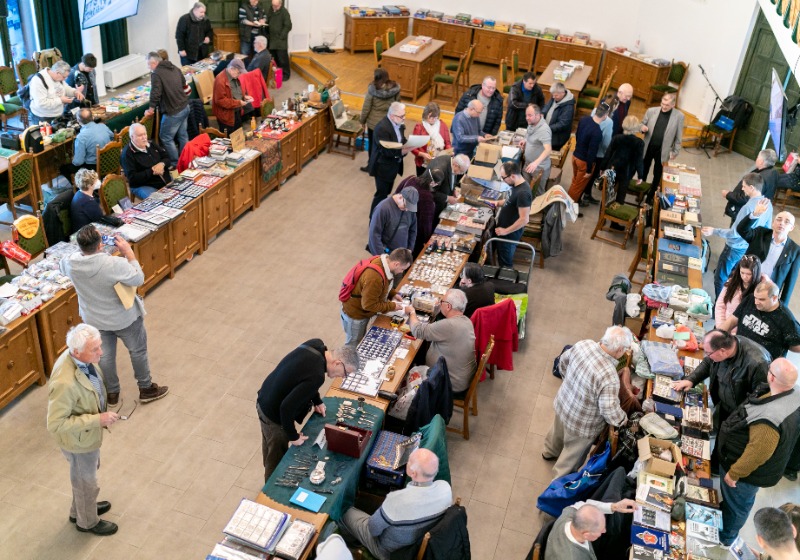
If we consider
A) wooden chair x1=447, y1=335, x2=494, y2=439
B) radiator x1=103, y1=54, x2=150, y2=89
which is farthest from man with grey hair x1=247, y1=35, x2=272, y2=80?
wooden chair x1=447, y1=335, x2=494, y2=439

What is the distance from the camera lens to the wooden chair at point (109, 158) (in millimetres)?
9625

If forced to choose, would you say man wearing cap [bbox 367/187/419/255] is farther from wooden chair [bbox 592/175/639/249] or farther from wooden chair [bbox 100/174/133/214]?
wooden chair [bbox 592/175/639/249]

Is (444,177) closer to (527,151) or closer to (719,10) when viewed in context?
(527,151)

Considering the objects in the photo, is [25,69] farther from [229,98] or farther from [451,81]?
[451,81]

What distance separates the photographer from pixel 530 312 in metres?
9.04

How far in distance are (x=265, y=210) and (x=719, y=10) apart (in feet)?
32.4

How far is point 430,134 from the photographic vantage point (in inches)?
407

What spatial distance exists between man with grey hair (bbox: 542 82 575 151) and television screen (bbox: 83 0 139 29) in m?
8.14

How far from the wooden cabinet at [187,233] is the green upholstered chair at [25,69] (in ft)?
17.5

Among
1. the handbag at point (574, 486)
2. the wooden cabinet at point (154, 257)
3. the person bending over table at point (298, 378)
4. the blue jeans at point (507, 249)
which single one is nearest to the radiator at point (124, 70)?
the wooden cabinet at point (154, 257)

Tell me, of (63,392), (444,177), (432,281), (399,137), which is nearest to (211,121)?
(399,137)

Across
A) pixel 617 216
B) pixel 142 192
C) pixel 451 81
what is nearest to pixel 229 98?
pixel 142 192

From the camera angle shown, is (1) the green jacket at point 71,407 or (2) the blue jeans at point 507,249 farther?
(2) the blue jeans at point 507,249

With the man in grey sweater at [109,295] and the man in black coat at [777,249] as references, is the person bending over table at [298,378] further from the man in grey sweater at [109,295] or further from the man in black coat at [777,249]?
the man in black coat at [777,249]
